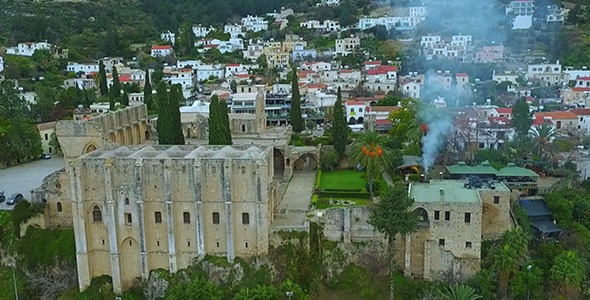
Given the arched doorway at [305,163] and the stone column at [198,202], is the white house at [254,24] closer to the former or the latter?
the arched doorway at [305,163]

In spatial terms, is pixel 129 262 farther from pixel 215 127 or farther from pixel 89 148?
pixel 215 127

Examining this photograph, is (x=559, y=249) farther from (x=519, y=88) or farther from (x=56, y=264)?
(x=519, y=88)

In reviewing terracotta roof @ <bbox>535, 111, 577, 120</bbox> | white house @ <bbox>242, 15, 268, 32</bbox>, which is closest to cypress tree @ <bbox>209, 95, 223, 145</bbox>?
terracotta roof @ <bbox>535, 111, 577, 120</bbox>

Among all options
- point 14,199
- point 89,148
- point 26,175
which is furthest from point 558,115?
point 26,175

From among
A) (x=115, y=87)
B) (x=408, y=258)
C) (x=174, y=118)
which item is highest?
(x=115, y=87)

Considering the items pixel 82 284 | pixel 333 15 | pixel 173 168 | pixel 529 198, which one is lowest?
pixel 82 284

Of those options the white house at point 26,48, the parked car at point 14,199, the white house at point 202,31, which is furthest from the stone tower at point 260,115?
the white house at point 202,31

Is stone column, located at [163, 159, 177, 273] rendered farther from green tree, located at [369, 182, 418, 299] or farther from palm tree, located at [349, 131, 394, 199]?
palm tree, located at [349, 131, 394, 199]

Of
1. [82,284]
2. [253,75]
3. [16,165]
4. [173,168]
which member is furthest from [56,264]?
[253,75]
